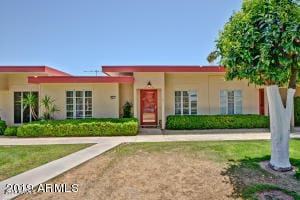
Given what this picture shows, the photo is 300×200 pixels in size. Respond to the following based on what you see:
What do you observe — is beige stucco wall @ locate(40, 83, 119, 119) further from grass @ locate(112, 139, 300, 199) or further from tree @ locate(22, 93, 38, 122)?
grass @ locate(112, 139, 300, 199)

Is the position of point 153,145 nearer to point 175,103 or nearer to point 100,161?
point 100,161

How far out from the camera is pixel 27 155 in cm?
838

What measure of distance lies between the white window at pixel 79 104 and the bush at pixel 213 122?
A: 536cm

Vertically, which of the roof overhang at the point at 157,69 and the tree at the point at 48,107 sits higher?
the roof overhang at the point at 157,69

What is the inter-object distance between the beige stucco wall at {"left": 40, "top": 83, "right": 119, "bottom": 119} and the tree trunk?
982 cm

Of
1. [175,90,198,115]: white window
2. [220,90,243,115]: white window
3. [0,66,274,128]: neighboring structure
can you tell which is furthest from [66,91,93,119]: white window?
[220,90,243,115]: white window

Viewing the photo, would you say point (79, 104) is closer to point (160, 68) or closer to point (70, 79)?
point (70, 79)

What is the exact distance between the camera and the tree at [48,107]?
13850 mm

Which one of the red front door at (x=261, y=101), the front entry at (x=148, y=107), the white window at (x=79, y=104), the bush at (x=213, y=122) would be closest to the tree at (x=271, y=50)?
the bush at (x=213, y=122)

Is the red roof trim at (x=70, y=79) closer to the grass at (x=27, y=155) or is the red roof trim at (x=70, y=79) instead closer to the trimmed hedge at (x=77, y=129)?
the trimmed hedge at (x=77, y=129)

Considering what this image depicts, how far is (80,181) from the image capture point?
5.78 m

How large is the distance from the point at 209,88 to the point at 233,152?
7.80 meters

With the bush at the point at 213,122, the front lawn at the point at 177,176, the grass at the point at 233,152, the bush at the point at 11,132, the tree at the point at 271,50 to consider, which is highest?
the tree at the point at 271,50

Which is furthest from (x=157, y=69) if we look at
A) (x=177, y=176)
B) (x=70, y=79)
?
(x=177, y=176)
